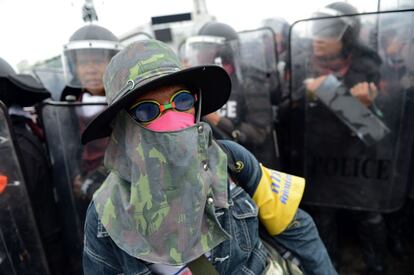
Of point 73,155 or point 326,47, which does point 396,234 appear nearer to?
point 326,47

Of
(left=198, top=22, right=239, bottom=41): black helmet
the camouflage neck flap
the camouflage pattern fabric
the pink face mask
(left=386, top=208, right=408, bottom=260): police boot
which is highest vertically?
the camouflage pattern fabric

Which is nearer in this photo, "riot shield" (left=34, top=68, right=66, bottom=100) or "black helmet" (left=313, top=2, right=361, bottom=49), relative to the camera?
"black helmet" (left=313, top=2, right=361, bottom=49)

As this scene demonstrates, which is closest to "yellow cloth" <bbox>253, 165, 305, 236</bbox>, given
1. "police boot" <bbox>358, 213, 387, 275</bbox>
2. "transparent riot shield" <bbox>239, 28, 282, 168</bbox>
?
"transparent riot shield" <bbox>239, 28, 282, 168</bbox>

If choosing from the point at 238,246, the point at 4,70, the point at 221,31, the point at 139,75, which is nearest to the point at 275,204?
the point at 238,246

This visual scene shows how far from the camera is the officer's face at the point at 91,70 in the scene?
2.55 metres

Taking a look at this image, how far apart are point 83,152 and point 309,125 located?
5.88 feet

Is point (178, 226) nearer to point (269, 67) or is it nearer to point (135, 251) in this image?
point (135, 251)

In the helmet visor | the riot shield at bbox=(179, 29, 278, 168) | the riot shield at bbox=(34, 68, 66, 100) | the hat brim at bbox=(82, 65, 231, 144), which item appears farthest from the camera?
the riot shield at bbox=(34, 68, 66, 100)

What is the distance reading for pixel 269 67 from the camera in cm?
297

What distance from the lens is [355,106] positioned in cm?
249

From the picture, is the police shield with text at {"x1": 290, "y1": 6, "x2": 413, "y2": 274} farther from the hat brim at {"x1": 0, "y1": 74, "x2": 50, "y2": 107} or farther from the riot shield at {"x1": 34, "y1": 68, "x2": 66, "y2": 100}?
the riot shield at {"x1": 34, "y1": 68, "x2": 66, "y2": 100}

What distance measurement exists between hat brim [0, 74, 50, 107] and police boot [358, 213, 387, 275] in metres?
2.82

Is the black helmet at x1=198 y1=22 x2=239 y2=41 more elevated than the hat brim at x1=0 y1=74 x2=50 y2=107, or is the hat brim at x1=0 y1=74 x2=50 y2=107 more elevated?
the black helmet at x1=198 y1=22 x2=239 y2=41

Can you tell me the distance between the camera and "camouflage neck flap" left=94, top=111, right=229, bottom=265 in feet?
3.40
